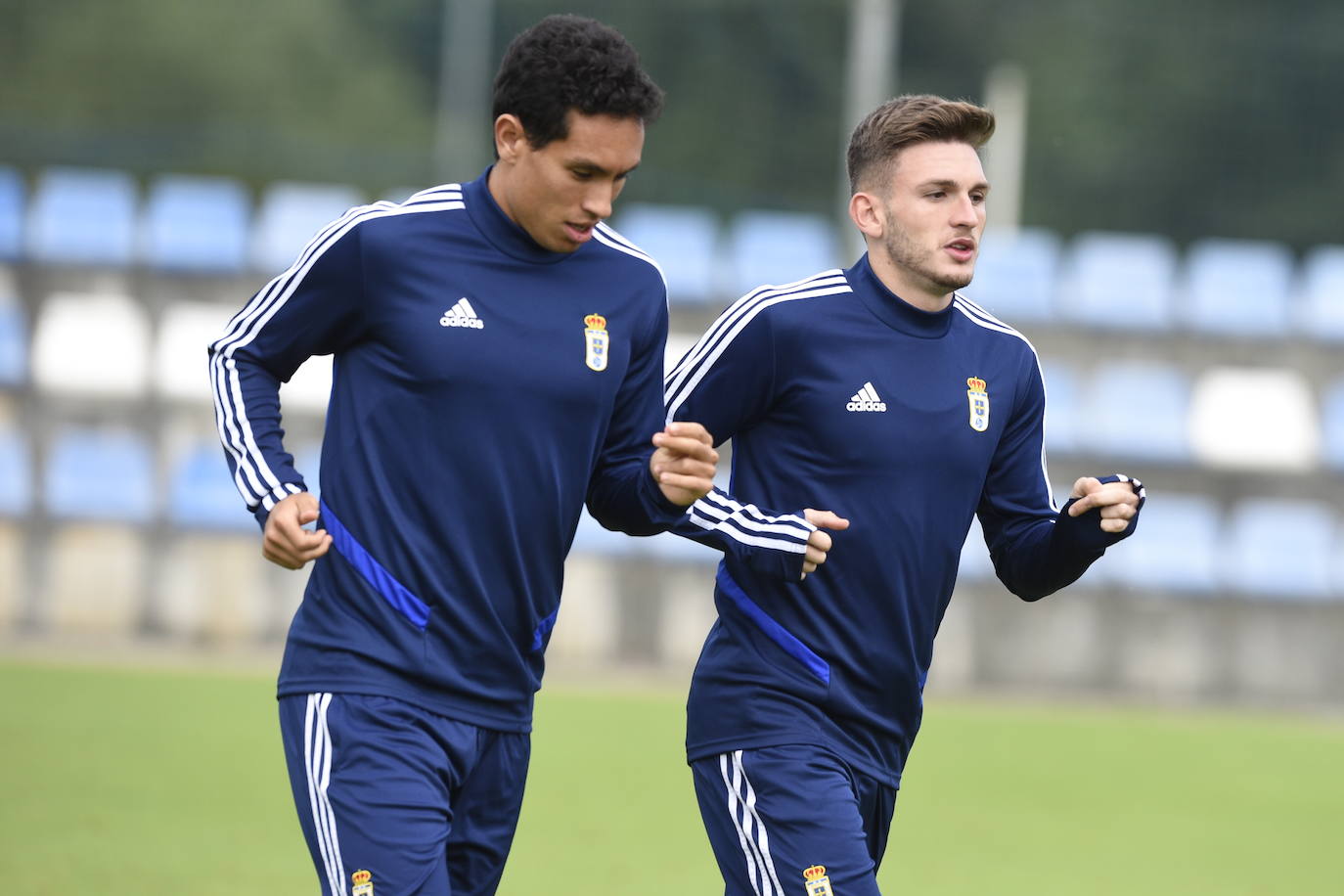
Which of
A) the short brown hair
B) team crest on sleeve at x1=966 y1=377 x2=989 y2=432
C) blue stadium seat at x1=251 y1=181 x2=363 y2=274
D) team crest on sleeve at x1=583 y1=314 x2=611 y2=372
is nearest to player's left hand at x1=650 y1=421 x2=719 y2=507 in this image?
team crest on sleeve at x1=583 y1=314 x2=611 y2=372

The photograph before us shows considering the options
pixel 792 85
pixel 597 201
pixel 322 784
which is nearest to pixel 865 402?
pixel 597 201

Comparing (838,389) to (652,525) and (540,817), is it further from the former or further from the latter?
(540,817)

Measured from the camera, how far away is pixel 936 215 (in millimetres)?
4766

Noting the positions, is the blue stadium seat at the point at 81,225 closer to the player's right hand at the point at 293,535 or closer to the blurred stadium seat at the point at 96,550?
the blurred stadium seat at the point at 96,550

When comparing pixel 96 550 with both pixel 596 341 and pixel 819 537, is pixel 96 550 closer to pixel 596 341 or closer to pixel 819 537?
pixel 596 341

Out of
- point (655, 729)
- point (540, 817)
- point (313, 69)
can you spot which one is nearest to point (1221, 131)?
point (313, 69)

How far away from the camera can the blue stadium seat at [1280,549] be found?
1448 centimetres

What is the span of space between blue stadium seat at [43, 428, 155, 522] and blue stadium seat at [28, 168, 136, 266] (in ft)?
4.50

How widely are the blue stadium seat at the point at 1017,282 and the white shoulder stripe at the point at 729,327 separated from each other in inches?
421

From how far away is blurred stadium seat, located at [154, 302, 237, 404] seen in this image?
14586 mm

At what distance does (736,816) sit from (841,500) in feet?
2.52

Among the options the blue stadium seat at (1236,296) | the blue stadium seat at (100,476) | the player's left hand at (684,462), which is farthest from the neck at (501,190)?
the blue stadium seat at (1236,296)

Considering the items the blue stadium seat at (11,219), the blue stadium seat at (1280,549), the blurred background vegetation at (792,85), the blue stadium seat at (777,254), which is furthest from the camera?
the blurred background vegetation at (792,85)

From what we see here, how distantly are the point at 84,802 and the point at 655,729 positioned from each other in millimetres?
3844
